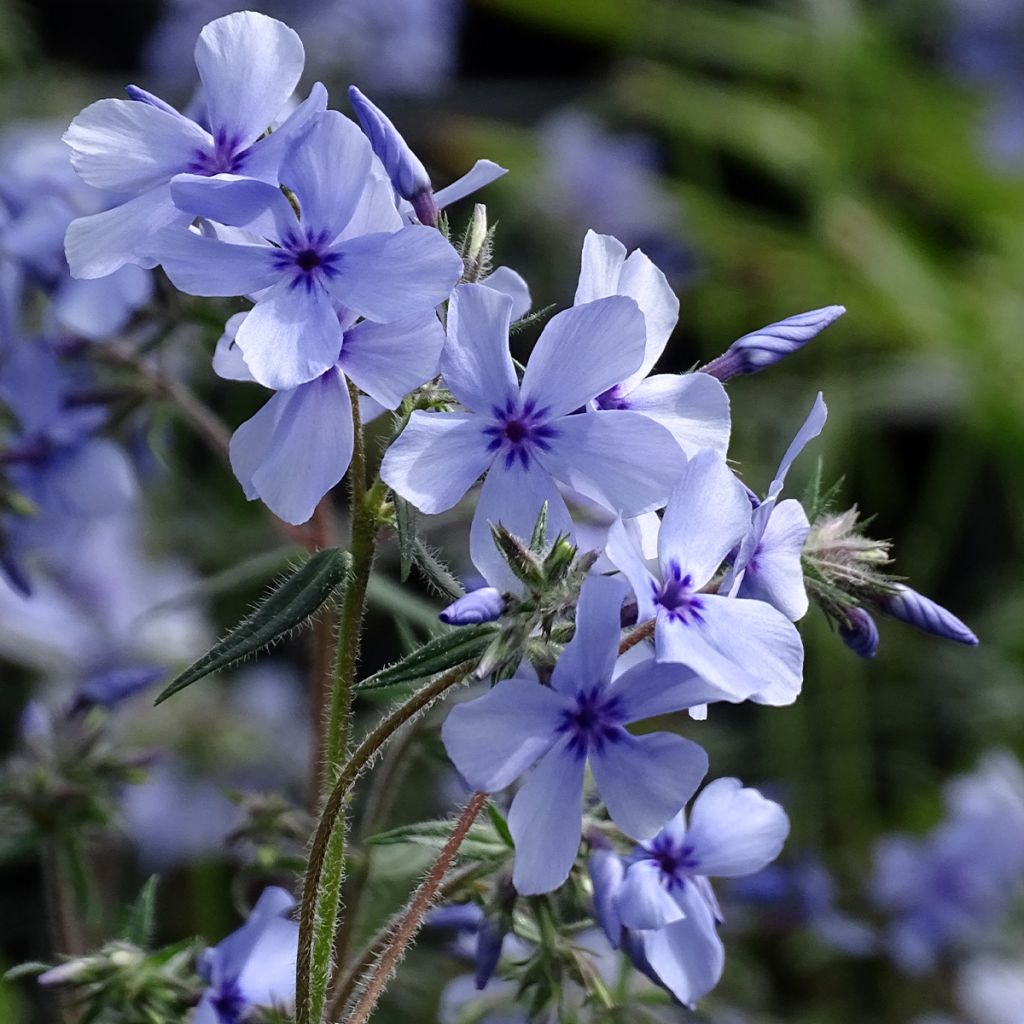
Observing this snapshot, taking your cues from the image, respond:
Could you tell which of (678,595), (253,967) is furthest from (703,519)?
(253,967)

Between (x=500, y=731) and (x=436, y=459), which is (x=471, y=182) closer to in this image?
(x=436, y=459)

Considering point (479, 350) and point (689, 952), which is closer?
point (479, 350)

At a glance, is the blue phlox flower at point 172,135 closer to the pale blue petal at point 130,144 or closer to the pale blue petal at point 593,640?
the pale blue petal at point 130,144

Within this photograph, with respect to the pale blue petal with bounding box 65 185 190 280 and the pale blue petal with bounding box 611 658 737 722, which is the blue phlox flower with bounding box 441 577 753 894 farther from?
the pale blue petal with bounding box 65 185 190 280

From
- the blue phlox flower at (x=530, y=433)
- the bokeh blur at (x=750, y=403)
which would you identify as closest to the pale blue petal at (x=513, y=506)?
the blue phlox flower at (x=530, y=433)

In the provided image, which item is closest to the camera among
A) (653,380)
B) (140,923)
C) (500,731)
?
(500,731)

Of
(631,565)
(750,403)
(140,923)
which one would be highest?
(631,565)
